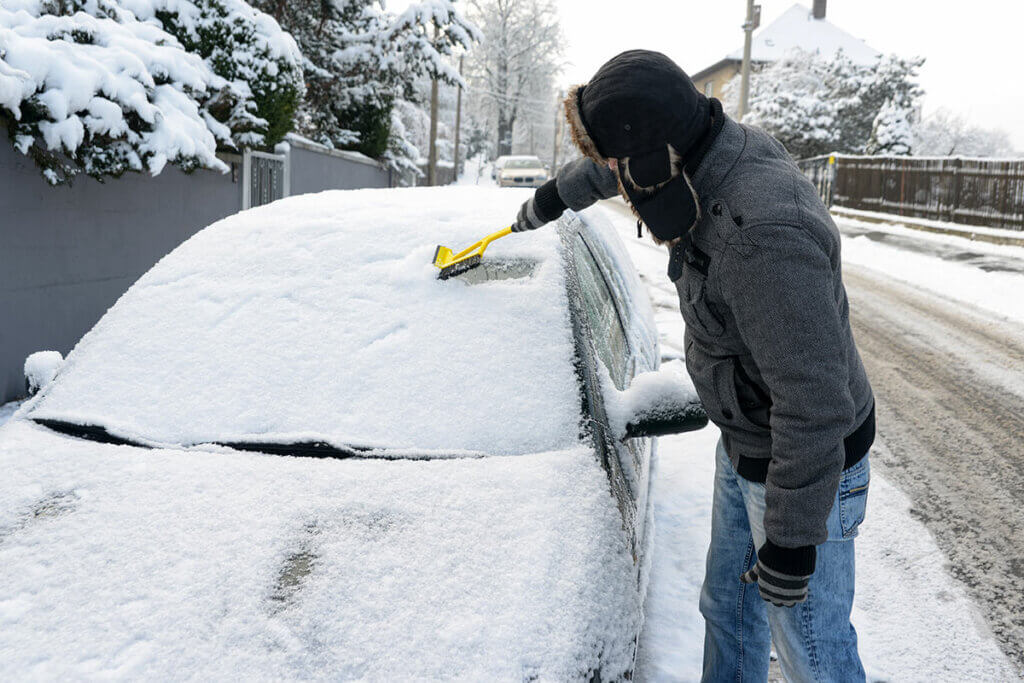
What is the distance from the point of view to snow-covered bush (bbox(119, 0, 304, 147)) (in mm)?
7387

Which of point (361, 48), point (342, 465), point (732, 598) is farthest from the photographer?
point (361, 48)

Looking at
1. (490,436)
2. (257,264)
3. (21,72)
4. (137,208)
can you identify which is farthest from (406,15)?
(490,436)

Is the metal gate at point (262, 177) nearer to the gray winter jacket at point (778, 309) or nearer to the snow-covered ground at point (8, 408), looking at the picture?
the snow-covered ground at point (8, 408)

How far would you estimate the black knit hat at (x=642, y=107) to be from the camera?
1530 millimetres

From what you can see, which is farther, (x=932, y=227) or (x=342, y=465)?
(x=932, y=227)

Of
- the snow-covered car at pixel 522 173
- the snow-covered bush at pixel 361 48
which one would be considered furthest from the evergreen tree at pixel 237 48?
the snow-covered car at pixel 522 173

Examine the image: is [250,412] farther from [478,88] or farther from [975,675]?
[478,88]

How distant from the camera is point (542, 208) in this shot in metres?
2.45

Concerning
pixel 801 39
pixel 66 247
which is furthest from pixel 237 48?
pixel 801 39

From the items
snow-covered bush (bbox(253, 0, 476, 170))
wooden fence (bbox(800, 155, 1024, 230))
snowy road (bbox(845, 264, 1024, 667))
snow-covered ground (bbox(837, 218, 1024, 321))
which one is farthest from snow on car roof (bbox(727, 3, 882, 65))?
snowy road (bbox(845, 264, 1024, 667))

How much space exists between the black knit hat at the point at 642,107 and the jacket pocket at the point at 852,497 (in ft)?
2.50

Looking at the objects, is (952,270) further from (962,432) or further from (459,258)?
(459,258)

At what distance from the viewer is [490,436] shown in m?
1.98

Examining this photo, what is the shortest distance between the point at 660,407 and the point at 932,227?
17.5m
